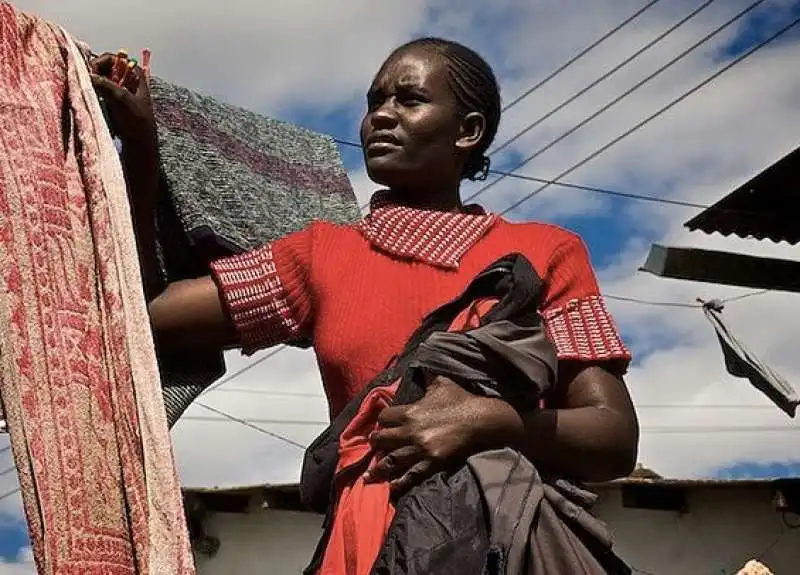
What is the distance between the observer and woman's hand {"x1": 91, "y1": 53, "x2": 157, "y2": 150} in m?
2.20

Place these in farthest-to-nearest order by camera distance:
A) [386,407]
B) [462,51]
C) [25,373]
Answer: [462,51] → [386,407] → [25,373]

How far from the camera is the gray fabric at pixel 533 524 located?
1.83 meters

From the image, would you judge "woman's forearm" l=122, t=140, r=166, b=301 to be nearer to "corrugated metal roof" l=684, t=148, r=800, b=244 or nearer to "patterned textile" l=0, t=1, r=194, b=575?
"patterned textile" l=0, t=1, r=194, b=575

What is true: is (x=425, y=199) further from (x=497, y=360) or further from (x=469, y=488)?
(x=469, y=488)

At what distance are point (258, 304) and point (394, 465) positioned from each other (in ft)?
1.41

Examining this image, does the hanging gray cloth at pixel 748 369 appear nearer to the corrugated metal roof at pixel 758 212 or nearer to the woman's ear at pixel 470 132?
the corrugated metal roof at pixel 758 212

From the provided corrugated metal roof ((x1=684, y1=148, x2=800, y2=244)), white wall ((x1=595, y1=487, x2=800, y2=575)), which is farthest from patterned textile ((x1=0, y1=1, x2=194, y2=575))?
white wall ((x1=595, y1=487, x2=800, y2=575))

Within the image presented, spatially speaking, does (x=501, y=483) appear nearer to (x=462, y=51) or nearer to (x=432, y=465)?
(x=432, y=465)

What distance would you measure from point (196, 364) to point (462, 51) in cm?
71

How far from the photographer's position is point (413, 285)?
85.7 inches

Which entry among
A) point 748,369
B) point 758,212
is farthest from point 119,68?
point 748,369

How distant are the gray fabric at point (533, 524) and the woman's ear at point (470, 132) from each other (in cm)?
66

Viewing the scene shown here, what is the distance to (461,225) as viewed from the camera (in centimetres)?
229

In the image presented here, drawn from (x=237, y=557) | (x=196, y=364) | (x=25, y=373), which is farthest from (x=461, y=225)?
(x=237, y=557)
